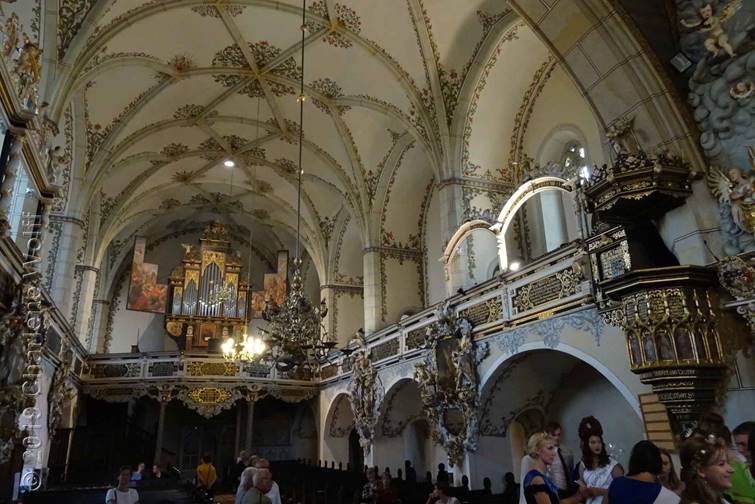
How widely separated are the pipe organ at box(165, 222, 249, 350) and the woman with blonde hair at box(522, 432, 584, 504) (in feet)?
59.3

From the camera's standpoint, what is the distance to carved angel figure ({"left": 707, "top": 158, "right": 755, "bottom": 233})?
4.73 meters

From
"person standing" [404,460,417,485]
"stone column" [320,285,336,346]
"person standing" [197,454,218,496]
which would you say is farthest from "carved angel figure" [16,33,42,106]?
"stone column" [320,285,336,346]

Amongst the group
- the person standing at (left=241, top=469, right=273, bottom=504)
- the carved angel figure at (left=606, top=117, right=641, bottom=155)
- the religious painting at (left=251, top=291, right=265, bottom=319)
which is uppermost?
the religious painting at (left=251, top=291, right=265, bottom=319)

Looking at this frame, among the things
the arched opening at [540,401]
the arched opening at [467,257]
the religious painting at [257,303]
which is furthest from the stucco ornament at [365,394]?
the religious painting at [257,303]

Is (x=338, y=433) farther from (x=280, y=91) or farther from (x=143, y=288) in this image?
(x=280, y=91)

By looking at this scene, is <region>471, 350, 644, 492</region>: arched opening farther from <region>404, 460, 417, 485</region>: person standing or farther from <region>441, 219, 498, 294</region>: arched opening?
<region>404, 460, 417, 485</region>: person standing

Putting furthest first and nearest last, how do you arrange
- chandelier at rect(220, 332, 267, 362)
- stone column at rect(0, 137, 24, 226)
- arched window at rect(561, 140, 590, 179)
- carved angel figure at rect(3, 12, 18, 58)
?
chandelier at rect(220, 332, 267, 362) → arched window at rect(561, 140, 590, 179) → stone column at rect(0, 137, 24, 226) → carved angel figure at rect(3, 12, 18, 58)

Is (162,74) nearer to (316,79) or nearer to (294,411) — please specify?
(316,79)

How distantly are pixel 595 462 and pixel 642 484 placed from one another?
1.20 metres

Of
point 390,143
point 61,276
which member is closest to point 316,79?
point 390,143

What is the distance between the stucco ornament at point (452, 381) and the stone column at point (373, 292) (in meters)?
4.45

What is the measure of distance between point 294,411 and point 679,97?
18.2 m

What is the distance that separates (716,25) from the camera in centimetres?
509

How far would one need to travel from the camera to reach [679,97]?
5.37 meters
